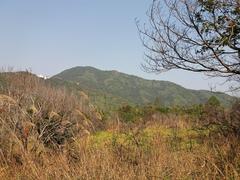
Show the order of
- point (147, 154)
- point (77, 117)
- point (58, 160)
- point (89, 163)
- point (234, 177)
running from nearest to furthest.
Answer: point (234, 177) < point (89, 163) < point (58, 160) < point (147, 154) < point (77, 117)

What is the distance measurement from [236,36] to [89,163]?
14.6ft

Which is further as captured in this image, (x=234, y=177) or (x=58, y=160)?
(x=58, y=160)

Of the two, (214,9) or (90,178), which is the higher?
(214,9)

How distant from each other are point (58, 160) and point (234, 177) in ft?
9.77

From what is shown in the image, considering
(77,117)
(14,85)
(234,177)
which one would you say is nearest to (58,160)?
(234,177)

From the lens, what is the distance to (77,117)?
1356cm

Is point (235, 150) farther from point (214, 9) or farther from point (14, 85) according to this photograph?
point (14, 85)

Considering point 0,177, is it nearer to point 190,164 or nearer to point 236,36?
point 190,164

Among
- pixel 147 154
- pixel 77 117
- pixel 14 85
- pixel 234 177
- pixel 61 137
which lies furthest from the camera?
pixel 14 85

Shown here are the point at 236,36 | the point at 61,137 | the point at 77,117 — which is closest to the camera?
the point at 236,36

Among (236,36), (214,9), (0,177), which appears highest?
(214,9)

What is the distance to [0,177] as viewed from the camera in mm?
7906

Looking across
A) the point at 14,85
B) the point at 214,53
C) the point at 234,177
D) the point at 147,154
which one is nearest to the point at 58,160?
the point at 147,154

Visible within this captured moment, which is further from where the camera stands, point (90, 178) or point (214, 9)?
point (214, 9)
